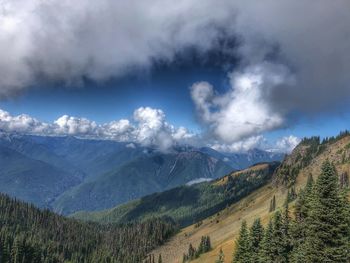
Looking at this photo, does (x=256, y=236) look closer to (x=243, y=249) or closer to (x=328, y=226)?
(x=243, y=249)

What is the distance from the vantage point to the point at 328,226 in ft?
102

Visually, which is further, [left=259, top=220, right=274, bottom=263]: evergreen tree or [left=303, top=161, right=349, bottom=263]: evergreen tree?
[left=259, top=220, right=274, bottom=263]: evergreen tree

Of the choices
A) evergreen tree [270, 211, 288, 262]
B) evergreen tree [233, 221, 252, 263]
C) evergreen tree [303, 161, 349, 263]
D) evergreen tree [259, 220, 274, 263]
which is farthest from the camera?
evergreen tree [233, 221, 252, 263]

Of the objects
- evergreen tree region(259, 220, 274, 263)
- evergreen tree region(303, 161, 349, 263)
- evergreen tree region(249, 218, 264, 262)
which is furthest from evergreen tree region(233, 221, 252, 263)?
evergreen tree region(303, 161, 349, 263)

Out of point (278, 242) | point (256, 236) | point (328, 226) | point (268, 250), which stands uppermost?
point (256, 236)

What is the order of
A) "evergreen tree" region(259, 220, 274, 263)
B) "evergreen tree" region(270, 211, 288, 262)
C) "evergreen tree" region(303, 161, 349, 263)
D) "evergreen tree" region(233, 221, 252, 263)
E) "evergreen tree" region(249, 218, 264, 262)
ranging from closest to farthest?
"evergreen tree" region(303, 161, 349, 263) → "evergreen tree" region(270, 211, 288, 262) → "evergreen tree" region(259, 220, 274, 263) → "evergreen tree" region(249, 218, 264, 262) → "evergreen tree" region(233, 221, 252, 263)

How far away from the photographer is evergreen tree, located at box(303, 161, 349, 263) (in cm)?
3077

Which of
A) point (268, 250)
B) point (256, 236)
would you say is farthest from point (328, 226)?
→ point (256, 236)

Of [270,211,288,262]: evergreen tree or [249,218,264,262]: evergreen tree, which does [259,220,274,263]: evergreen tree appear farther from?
[249,218,264,262]: evergreen tree

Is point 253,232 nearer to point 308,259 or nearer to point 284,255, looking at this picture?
point 284,255

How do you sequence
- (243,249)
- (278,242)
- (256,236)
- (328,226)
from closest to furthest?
(328,226)
(278,242)
(256,236)
(243,249)

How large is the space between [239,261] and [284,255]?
13.8 meters

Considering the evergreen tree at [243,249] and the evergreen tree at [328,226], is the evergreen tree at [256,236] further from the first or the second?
the evergreen tree at [328,226]

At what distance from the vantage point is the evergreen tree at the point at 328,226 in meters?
30.8
